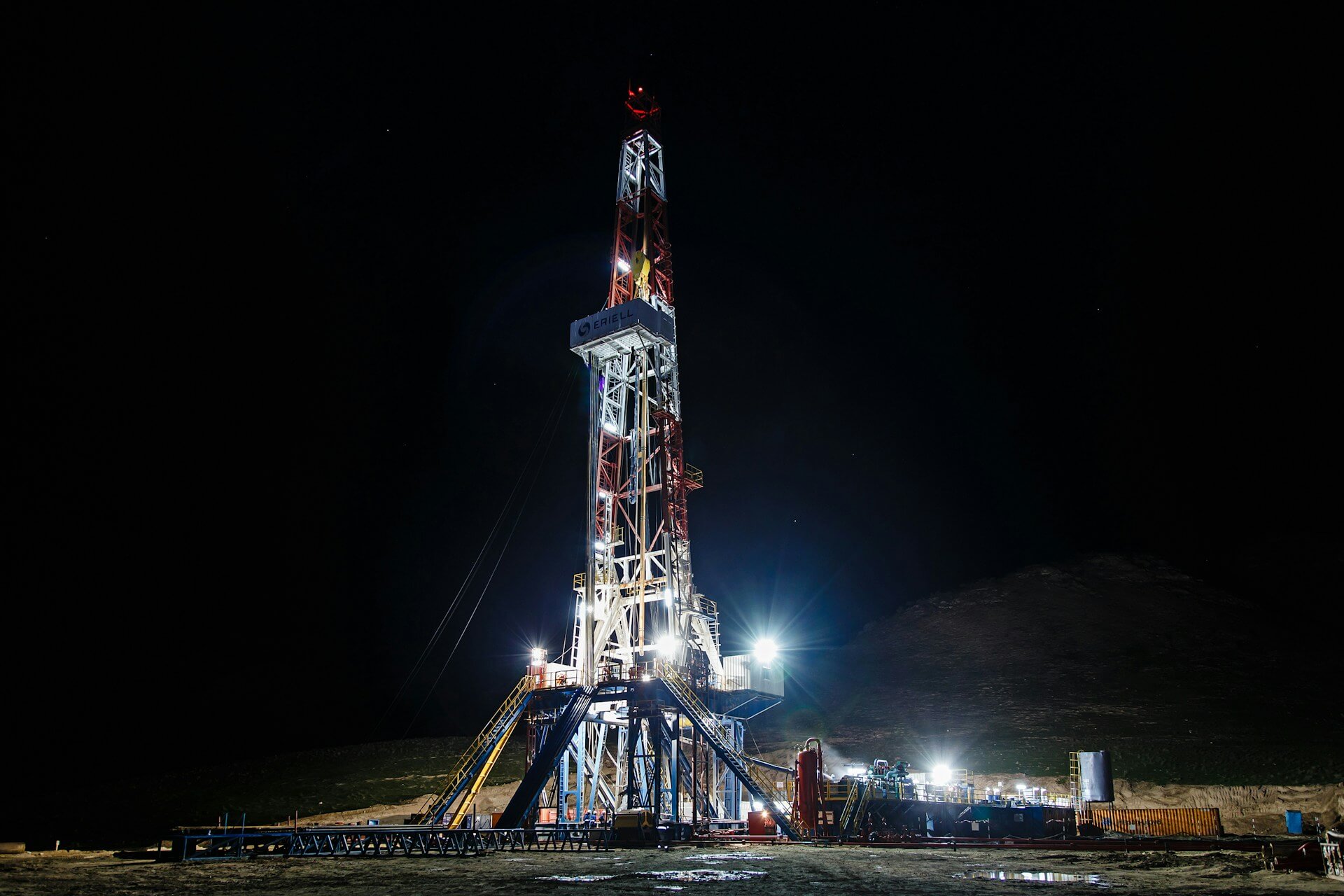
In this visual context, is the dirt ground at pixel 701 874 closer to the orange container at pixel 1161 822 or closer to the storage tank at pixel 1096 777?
the orange container at pixel 1161 822

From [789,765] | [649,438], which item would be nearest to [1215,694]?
[789,765]

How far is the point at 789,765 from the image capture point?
149ft

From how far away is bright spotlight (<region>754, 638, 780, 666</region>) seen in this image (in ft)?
104

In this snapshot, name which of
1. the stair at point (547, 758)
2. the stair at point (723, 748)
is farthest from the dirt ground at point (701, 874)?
the stair at point (547, 758)

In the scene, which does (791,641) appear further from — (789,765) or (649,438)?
(649,438)

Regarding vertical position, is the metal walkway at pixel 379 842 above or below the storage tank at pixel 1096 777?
below

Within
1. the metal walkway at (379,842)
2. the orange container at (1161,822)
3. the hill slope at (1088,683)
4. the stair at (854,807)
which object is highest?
the hill slope at (1088,683)

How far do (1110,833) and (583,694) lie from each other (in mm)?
14996

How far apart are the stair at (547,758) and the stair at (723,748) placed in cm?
269

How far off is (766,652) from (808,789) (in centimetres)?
872

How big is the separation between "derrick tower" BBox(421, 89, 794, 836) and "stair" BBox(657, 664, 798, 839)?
0.06m

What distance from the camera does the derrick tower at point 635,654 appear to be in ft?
87.8

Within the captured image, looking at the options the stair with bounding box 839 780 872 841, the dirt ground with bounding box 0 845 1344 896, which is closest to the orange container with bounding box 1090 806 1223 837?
the dirt ground with bounding box 0 845 1344 896

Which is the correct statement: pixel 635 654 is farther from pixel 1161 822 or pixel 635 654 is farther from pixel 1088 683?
pixel 1088 683
